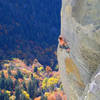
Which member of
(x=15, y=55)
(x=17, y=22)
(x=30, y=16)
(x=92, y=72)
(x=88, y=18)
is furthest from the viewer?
(x=30, y=16)

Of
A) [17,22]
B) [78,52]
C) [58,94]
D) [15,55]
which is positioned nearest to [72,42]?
[78,52]

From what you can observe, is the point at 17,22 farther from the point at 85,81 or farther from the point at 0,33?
the point at 85,81

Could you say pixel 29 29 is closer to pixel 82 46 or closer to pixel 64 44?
pixel 64 44

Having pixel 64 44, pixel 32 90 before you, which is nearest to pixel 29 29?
pixel 32 90

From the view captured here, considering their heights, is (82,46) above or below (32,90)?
above

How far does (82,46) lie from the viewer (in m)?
3.67

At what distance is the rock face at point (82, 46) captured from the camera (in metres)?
3.33

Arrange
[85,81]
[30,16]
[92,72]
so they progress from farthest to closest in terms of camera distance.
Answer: [30,16] → [85,81] → [92,72]

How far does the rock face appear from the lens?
10.9 ft

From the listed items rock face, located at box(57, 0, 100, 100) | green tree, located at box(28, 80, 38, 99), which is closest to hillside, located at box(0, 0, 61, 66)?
green tree, located at box(28, 80, 38, 99)

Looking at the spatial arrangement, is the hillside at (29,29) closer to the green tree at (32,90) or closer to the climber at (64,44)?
the green tree at (32,90)

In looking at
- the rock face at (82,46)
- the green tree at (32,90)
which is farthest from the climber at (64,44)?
the green tree at (32,90)

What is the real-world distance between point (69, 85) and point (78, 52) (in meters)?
1.18

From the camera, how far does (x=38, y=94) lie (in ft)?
83.0
